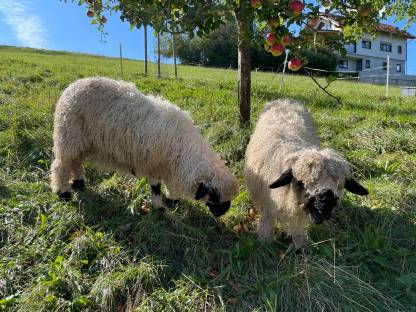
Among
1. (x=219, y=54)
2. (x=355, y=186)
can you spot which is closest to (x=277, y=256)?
(x=355, y=186)

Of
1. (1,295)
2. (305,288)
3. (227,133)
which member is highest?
(227,133)

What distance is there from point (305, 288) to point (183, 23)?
2.81 m

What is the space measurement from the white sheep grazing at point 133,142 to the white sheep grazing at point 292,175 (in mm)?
516

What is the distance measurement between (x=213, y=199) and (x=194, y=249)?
2.20 ft

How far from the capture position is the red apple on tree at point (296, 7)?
3.16m

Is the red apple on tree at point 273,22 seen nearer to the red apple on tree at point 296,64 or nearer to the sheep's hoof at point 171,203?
the red apple on tree at point 296,64

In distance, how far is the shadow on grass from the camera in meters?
3.82

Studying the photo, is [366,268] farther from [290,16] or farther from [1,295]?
[1,295]

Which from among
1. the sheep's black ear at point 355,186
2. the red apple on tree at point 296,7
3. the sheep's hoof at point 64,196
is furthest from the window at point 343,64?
the red apple on tree at point 296,7

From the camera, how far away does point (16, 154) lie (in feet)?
21.2

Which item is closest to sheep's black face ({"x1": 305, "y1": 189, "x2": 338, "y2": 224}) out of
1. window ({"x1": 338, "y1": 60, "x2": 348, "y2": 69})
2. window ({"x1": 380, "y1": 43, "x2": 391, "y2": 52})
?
window ({"x1": 338, "y1": 60, "x2": 348, "y2": 69})

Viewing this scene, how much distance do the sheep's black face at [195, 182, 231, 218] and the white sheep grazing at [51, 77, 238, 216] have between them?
12 mm

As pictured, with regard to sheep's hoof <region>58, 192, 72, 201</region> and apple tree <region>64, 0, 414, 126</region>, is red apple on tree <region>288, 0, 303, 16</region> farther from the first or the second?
sheep's hoof <region>58, 192, 72, 201</region>

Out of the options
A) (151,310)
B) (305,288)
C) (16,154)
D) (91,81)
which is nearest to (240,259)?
(305,288)
